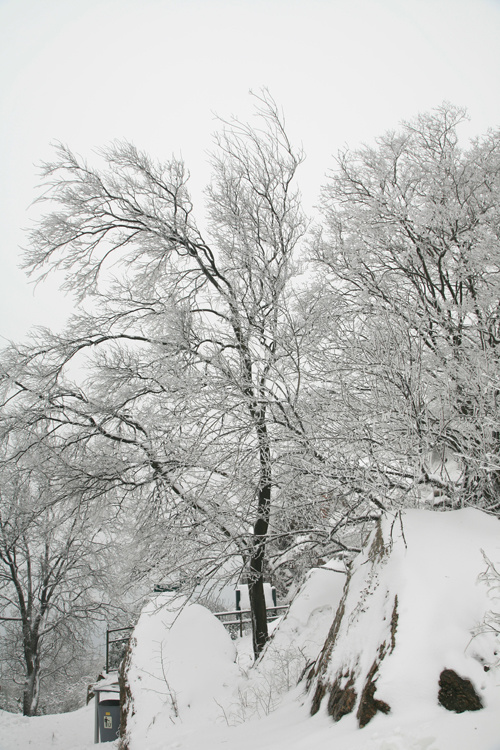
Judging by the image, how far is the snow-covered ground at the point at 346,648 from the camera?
2.44 metres

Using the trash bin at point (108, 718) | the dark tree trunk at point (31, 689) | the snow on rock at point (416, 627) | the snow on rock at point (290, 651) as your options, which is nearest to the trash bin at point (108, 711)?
the trash bin at point (108, 718)

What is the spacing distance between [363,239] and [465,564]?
18.7 ft

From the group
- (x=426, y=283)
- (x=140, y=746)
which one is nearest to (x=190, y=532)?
(x=140, y=746)

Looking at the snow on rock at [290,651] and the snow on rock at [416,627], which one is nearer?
the snow on rock at [416,627]

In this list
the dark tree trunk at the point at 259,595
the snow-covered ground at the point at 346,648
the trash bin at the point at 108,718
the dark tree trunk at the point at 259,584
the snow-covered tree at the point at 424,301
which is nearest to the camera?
the snow-covered ground at the point at 346,648

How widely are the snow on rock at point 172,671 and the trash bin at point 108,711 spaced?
251 centimetres

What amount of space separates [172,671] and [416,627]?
3.98 m

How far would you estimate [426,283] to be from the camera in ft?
24.1

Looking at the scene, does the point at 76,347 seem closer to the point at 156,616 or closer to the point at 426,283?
the point at 156,616

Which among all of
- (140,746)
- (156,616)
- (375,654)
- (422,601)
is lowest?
(140,746)

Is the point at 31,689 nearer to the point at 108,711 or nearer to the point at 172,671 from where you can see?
the point at 108,711

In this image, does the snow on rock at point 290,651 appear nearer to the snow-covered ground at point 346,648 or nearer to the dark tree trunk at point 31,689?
the snow-covered ground at point 346,648

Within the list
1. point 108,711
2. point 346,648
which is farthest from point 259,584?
point 346,648

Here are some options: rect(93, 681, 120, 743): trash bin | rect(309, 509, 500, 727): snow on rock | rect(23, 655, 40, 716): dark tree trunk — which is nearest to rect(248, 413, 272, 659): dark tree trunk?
rect(93, 681, 120, 743): trash bin
